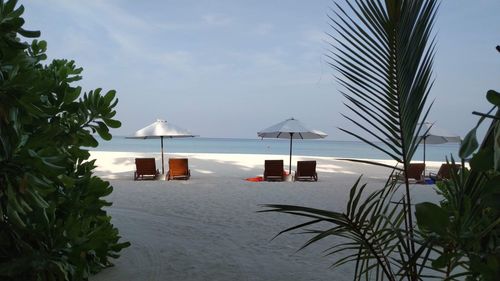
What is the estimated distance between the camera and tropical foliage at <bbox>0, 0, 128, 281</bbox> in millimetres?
1628

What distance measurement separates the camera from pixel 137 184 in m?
10.7

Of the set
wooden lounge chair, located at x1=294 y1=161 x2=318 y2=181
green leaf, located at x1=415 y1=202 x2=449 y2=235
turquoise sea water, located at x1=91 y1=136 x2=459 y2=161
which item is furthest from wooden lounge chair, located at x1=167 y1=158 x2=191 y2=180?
turquoise sea water, located at x1=91 y1=136 x2=459 y2=161

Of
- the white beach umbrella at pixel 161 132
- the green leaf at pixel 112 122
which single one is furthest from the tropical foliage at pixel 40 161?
the white beach umbrella at pixel 161 132

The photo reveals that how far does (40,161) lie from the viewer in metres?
1.64

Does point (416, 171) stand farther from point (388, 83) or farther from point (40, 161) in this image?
point (40, 161)

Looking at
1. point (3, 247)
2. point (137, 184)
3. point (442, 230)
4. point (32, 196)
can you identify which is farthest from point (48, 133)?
point (137, 184)

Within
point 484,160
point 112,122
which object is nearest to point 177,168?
point 112,122

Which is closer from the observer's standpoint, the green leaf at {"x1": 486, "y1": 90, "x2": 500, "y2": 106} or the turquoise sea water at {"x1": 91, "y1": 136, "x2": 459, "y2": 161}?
the green leaf at {"x1": 486, "y1": 90, "x2": 500, "y2": 106}

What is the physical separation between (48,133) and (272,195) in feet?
24.0

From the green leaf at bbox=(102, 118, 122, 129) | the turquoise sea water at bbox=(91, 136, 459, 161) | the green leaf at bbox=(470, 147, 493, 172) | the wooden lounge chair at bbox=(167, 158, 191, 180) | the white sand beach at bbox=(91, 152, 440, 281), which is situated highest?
the turquoise sea water at bbox=(91, 136, 459, 161)

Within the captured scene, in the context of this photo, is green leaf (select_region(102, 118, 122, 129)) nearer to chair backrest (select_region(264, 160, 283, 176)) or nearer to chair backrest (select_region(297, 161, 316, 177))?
chair backrest (select_region(264, 160, 283, 176))

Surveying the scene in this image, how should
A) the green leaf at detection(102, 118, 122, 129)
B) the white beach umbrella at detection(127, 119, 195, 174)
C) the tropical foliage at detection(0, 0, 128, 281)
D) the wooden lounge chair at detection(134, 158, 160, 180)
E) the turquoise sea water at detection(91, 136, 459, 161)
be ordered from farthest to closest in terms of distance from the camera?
the turquoise sea water at detection(91, 136, 459, 161)
the white beach umbrella at detection(127, 119, 195, 174)
the wooden lounge chair at detection(134, 158, 160, 180)
the green leaf at detection(102, 118, 122, 129)
the tropical foliage at detection(0, 0, 128, 281)

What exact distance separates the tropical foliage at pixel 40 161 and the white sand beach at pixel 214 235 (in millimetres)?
1051

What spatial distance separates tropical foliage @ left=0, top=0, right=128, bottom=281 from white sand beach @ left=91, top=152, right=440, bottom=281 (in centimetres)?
105
